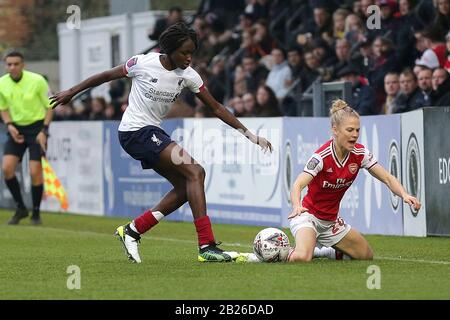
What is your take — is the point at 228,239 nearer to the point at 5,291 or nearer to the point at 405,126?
the point at 405,126

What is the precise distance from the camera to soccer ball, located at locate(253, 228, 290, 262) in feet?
38.7

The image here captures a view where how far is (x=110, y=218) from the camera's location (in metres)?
22.1

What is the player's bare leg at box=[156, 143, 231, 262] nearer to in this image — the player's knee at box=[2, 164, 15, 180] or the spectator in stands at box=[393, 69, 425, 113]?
the spectator in stands at box=[393, 69, 425, 113]

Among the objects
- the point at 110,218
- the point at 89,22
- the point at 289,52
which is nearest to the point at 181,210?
the point at 110,218

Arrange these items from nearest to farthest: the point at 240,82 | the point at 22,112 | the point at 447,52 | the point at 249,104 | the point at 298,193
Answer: the point at 298,193 → the point at 447,52 → the point at 22,112 → the point at 249,104 → the point at 240,82

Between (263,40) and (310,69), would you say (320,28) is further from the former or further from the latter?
(263,40)

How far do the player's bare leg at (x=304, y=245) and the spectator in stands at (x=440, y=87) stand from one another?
614cm

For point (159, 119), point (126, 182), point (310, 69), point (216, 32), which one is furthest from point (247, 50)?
point (159, 119)

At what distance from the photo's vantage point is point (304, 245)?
11.7m

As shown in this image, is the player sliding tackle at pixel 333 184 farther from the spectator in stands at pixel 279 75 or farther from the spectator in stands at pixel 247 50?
the spectator in stands at pixel 247 50

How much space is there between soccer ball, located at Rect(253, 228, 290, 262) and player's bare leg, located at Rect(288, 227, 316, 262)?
0.11 m

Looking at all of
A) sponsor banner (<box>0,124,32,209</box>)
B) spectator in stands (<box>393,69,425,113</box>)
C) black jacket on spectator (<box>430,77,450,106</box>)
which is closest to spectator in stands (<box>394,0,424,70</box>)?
spectator in stands (<box>393,69,425,113</box>)

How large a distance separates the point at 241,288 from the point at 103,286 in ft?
3.51

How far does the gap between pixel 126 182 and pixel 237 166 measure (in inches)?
137
